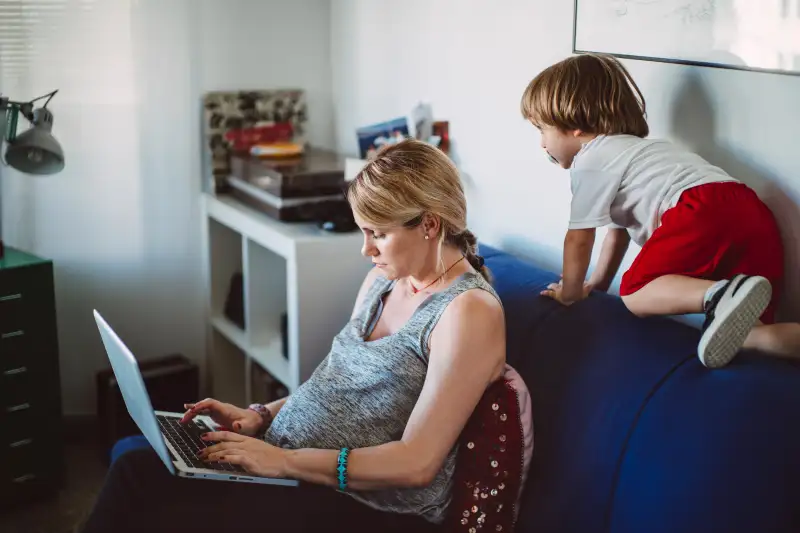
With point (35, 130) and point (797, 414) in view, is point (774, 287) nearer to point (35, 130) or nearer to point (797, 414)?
point (797, 414)

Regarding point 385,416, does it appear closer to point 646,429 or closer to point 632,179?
point 646,429

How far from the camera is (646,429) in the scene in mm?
1461

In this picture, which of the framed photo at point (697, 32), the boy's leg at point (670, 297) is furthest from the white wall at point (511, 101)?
the boy's leg at point (670, 297)

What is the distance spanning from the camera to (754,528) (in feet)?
4.23

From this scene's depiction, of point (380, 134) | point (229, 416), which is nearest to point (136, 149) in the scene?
point (380, 134)

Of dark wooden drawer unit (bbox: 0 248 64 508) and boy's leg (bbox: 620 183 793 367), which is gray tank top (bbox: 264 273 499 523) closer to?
boy's leg (bbox: 620 183 793 367)

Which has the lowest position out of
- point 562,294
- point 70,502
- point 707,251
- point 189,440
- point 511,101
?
point 70,502

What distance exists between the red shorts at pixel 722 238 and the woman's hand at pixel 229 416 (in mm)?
858

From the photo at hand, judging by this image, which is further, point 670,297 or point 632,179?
point 632,179

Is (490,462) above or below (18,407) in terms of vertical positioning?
above

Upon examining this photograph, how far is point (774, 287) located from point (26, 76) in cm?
230

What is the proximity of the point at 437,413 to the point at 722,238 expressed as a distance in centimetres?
58

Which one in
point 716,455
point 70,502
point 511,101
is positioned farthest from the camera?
point 70,502

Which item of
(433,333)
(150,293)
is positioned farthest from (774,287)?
(150,293)
